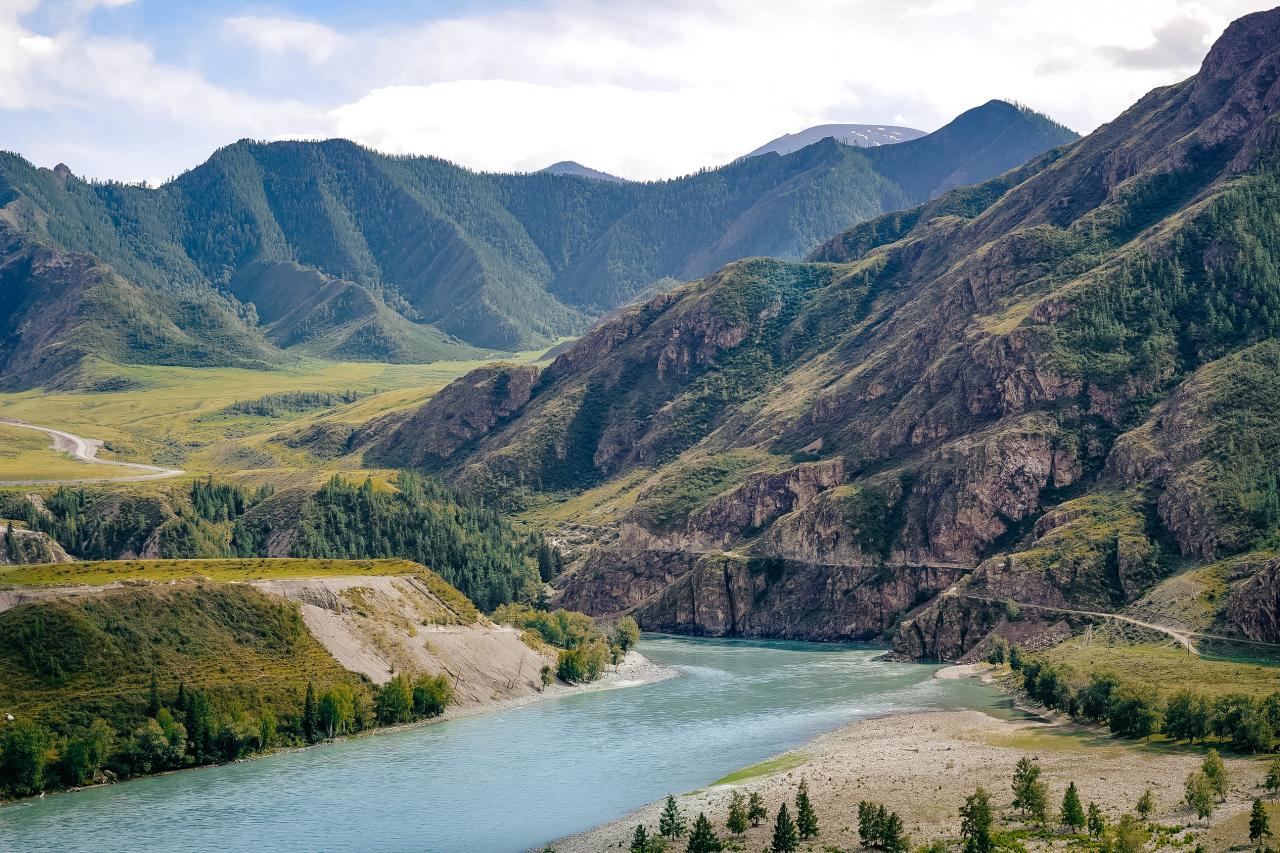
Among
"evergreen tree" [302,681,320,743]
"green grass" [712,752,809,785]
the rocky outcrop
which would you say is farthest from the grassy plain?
the rocky outcrop

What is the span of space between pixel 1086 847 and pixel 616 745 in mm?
60687

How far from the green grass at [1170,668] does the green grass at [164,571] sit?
80214mm

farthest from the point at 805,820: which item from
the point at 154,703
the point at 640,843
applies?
the point at 154,703

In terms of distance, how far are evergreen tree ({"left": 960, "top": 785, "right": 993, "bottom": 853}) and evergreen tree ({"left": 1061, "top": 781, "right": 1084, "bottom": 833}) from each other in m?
5.56

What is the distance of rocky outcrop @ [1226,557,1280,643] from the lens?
173750 mm

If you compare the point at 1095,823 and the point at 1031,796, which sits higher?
the point at 1031,796

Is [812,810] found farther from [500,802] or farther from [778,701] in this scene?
[778,701]

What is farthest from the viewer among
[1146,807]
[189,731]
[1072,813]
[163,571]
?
[163,571]

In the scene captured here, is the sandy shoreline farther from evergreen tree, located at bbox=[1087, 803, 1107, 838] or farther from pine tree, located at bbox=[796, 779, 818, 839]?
evergreen tree, located at bbox=[1087, 803, 1107, 838]

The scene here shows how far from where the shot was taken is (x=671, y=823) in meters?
109

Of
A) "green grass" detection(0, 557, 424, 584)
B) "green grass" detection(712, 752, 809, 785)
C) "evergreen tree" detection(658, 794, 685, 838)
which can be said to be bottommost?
"green grass" detection(712, 752, 809, 785)

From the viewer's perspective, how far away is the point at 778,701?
180m

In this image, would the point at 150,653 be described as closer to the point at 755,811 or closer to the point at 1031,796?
the point at 755,811

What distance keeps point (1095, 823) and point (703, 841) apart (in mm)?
26659
